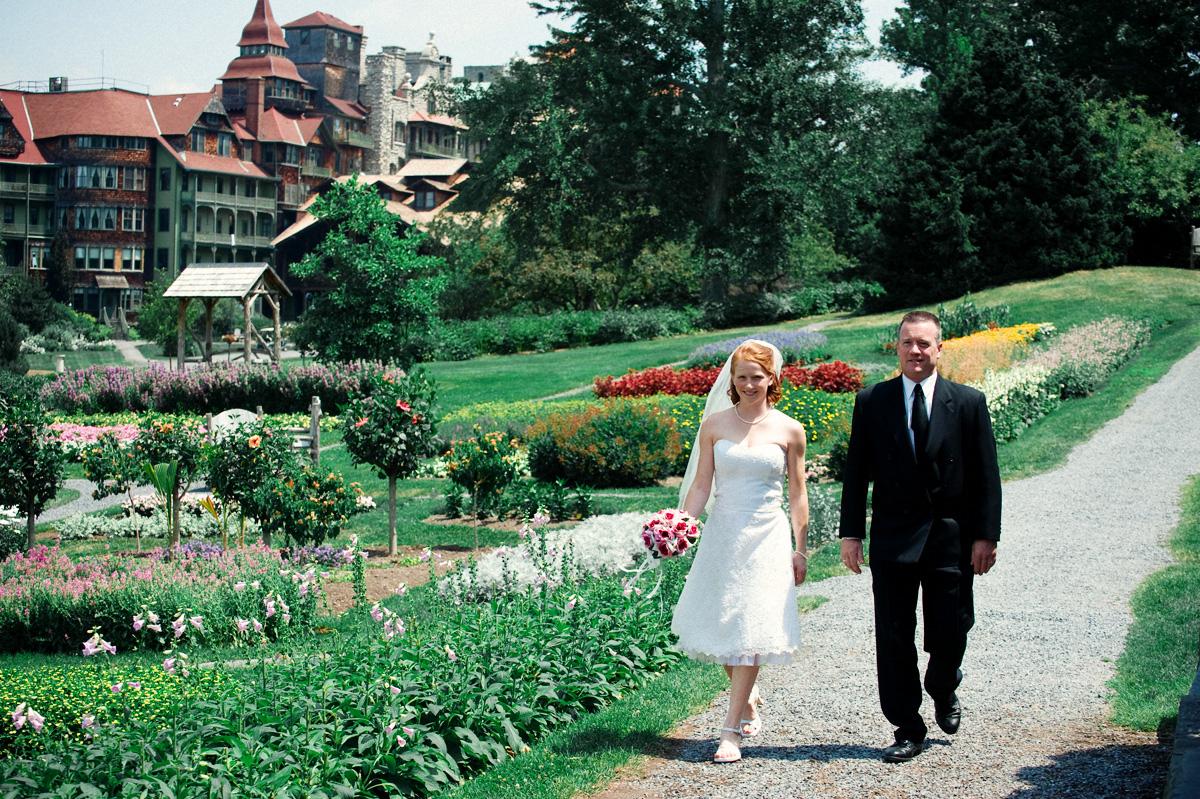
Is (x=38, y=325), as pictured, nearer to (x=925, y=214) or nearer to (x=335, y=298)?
(x=335, y=298)

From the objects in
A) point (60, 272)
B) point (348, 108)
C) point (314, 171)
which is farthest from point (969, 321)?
point (348, 108)

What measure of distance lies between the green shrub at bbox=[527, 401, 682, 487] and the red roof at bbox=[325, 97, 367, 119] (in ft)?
263

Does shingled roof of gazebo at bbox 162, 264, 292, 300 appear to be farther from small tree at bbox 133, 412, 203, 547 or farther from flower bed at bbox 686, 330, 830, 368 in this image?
small tree at bbox 133, 412, 203, 547

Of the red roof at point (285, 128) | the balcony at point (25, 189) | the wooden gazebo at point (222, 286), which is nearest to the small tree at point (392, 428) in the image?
the wooden gazebo at point (222, 286)

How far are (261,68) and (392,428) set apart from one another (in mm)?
81046

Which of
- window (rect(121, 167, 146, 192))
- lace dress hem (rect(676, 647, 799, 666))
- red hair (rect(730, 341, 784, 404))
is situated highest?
window (rect(121, 167, 146, 192))

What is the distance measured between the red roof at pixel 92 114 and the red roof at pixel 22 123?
10.5 inches

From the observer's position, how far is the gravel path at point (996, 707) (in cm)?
549

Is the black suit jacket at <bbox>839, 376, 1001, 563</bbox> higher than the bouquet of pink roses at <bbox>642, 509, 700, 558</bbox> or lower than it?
higher

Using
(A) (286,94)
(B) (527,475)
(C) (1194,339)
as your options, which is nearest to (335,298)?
(B) (527,475)

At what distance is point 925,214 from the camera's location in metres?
35.3

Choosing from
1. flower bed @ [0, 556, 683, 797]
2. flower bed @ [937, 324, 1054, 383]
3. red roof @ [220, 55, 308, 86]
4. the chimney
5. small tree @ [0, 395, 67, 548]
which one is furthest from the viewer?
red roof @ [220, 55, 308, 86]

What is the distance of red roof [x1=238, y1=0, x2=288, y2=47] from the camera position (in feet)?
316

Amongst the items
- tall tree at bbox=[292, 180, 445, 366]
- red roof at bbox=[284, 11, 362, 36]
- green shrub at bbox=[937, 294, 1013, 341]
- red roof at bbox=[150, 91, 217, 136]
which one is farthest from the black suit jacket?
red roof at bbox=[284, 11, 362, 36]
